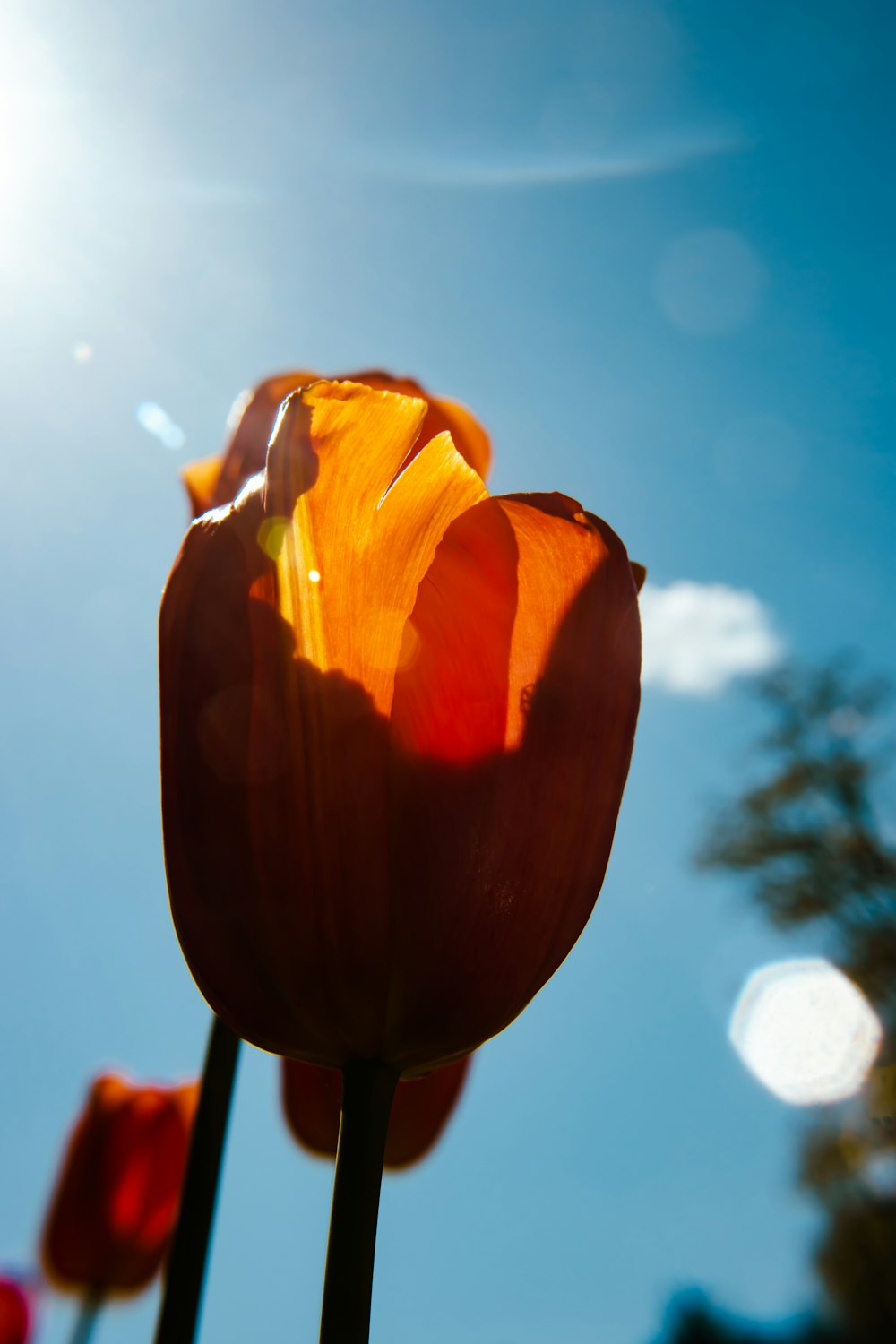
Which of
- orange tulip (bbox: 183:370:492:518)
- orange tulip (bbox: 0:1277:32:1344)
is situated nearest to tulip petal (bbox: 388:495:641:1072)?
orange tulip (bbox: 183:370:492:518)

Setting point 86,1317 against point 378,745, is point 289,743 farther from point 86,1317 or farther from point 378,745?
point 86,1317

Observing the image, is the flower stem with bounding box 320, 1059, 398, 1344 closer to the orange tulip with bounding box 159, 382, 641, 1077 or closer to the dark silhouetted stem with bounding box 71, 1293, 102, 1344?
the orange tulip with bounding box 159, 382, 641, 1077

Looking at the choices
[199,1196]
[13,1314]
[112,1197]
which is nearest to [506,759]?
[199,1196]

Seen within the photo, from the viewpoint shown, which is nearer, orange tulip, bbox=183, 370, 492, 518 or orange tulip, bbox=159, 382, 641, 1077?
orange tulip, bbox=159, 382, 641, 1077

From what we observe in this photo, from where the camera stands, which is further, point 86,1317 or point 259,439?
point 86,1317

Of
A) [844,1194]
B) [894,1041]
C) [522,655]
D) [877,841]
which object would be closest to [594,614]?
[522,655]

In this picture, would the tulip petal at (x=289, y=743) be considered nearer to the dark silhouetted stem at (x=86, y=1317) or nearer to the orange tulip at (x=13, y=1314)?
the orange tulip at (x=13, y=1314)
